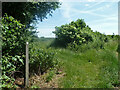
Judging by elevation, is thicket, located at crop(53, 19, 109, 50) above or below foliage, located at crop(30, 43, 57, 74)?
above

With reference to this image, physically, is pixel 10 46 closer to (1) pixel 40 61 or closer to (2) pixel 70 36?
(1) pixel 40 61

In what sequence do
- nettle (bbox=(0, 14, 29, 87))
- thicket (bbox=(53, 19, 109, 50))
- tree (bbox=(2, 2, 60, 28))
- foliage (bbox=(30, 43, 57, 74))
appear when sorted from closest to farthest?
nettle (bbox=(0, 14, 29, 87))
foliage (bbox=(30, 43, 57, 74))
tree (bbox=(2, 2, 60, 28))
thicket (bbox=(53, 19, 109, 50))

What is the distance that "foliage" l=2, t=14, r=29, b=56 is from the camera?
9.62ft

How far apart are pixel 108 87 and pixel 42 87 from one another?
5.82 feet

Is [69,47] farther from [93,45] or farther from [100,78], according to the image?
[100,78]

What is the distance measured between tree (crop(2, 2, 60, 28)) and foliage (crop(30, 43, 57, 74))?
1792 millimetres

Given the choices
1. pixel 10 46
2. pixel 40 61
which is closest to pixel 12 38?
pixel 10 46

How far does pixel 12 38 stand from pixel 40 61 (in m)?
1.15

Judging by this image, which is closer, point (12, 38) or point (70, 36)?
point (12, 38)

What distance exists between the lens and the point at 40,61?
3748 mm

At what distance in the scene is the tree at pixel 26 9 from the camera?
4.62 meters

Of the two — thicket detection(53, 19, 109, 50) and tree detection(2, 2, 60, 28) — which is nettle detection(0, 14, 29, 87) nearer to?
tree detection(2, 2, 60, 28)

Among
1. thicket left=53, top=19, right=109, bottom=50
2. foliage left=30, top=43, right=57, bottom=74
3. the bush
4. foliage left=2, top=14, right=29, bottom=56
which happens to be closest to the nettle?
foliage left=2, top=14, right=29, bottom=56

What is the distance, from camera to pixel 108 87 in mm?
3184
